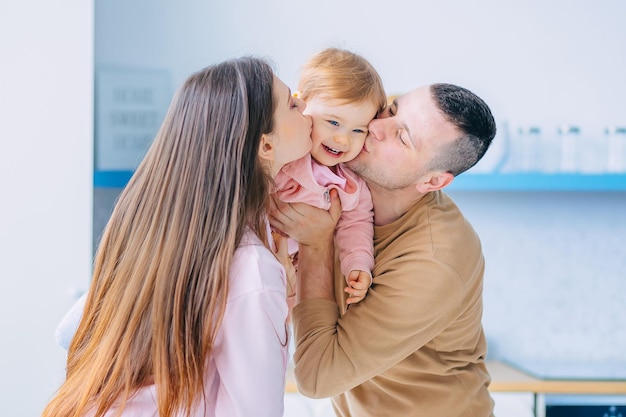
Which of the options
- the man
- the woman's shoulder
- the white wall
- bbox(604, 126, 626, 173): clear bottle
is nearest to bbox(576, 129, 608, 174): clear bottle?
bbox(604, 126, 626, 173): clear bottle

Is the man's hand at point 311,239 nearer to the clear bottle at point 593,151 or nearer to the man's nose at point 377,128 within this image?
the man's nose at point 377,128

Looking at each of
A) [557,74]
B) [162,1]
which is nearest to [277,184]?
[162,1]

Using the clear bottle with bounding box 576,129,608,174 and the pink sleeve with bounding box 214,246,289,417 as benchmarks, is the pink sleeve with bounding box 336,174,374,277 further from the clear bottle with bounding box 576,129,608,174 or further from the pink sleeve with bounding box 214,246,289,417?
the clear bottle with bounding box 576,129,608,174

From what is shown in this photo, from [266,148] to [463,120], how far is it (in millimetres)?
512

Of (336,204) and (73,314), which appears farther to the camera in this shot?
(336,204)

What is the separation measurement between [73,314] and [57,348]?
3.94 feet

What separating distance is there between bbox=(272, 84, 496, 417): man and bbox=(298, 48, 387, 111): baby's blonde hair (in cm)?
8

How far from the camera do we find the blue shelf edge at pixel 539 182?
10.5 ft

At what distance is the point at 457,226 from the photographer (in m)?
1.81

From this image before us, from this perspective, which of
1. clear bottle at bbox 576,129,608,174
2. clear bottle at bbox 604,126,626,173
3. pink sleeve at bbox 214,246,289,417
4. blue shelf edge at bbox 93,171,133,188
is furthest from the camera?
clear bottle at bbox 576,129,608,174

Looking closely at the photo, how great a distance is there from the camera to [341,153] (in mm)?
1817

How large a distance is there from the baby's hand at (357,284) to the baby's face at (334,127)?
0.87 feet

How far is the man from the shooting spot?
1.70 m

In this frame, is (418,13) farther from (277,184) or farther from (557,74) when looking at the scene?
(277,184)
